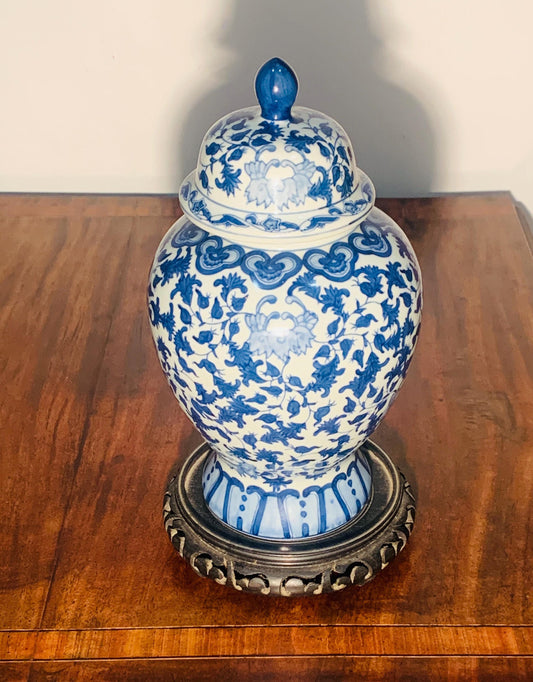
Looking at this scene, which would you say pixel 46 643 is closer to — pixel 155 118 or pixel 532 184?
pixel 155 118

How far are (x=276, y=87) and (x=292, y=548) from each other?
342 mm

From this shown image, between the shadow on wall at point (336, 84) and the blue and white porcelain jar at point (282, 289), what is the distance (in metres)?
0.53

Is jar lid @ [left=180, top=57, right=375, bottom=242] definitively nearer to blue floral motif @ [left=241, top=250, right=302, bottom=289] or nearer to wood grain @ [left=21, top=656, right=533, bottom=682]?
blue floral motif @ [left=241, top=250, right=302, bottom=289]

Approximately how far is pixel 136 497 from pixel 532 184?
0.76 m

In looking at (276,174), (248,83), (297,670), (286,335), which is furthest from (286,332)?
(248,83)

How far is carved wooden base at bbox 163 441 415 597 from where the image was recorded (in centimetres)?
73

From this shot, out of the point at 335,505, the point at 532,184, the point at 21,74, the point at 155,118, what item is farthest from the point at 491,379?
the point at 21,74

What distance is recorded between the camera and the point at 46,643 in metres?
0.70

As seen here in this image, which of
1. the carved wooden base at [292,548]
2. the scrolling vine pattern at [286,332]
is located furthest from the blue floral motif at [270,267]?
the carved wooden base at [292,548]

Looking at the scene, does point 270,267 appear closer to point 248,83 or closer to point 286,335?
point 286,335

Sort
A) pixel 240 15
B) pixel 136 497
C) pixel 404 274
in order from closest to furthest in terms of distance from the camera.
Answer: pixel 404 274 → pixel 136 497 → pixel 240 15

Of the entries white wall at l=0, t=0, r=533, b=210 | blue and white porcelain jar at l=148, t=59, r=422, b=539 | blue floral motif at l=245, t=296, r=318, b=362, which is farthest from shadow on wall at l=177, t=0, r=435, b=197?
blue floral motif at l=245, t=296, r=318, b=362

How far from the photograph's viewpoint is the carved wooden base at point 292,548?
73 centimetres

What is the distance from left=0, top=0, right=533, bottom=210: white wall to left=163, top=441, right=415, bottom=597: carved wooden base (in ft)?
1.96
